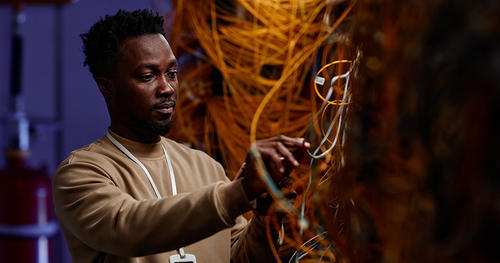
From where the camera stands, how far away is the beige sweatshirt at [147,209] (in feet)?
2.65

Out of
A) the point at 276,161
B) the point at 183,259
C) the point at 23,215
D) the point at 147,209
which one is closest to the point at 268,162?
the point at 276,161

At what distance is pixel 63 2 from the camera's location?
7.82 ft

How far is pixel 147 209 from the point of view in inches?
33.6

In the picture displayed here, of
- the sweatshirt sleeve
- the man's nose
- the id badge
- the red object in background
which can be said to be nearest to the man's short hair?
the man's nose

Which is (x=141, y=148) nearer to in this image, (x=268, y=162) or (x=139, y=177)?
(x=139, y=177)

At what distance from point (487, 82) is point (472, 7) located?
0.06m

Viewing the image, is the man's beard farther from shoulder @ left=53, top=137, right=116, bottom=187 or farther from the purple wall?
the purple wall

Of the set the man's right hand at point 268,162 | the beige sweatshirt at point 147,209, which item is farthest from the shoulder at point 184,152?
the man's right hand at point 268,162

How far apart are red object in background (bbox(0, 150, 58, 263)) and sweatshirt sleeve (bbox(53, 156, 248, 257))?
1.21 meters

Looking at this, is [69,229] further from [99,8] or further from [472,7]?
[99,8]

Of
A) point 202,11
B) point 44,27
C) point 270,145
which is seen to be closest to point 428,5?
point 270,145

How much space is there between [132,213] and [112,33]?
399 mm

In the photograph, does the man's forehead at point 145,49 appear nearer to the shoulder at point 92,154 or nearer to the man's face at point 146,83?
the man's face at point 146,83

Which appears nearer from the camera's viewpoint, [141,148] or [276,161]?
[276,161]
